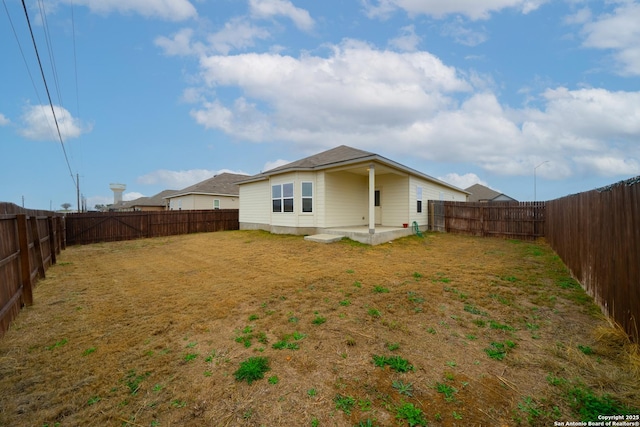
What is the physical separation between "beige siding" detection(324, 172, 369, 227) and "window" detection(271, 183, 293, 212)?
6.80 ft

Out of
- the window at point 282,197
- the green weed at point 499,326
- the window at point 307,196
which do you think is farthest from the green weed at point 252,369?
the window at point 282,197

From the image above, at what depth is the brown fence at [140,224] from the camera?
13883 millimetres

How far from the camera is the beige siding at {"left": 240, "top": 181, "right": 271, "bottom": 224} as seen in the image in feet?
49.6

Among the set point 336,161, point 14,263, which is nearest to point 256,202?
point 336,161

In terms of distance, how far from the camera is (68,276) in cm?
678

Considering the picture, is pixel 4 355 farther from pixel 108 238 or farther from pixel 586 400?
pixel 108 238

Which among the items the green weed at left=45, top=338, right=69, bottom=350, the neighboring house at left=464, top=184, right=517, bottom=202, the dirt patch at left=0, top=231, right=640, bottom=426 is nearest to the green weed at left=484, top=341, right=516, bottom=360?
the dirt patch at left=0, top=231, right=640, bottom=426

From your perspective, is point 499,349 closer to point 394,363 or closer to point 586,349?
point 586,349

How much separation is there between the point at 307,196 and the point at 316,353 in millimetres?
10096

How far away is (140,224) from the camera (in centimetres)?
1591

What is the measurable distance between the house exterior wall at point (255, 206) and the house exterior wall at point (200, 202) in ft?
29.7

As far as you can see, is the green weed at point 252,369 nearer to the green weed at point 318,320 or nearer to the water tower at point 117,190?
the green weed at point 318,320

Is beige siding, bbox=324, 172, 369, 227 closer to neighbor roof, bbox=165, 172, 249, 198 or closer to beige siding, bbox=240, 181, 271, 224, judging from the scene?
beige siding, bbox=240, 181, 271, 224

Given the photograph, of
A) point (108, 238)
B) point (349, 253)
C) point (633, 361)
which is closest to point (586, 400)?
point (633, 361)
